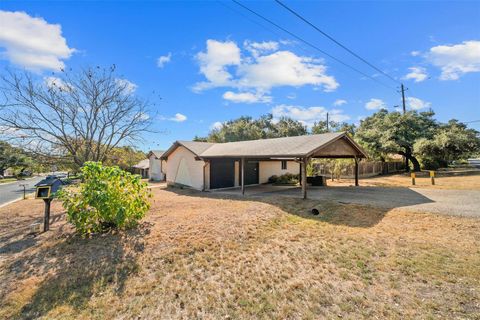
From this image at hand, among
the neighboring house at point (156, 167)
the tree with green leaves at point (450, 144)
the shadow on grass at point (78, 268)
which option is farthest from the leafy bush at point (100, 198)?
the tree with green leaves at point (450, 144)

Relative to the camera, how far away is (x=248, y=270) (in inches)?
187

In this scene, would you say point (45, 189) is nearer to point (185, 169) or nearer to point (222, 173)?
point (222, 173)

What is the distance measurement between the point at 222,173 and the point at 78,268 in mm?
11763

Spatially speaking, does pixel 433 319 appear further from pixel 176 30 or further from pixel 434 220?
pixel 176 30

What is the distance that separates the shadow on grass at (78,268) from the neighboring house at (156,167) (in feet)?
69.7

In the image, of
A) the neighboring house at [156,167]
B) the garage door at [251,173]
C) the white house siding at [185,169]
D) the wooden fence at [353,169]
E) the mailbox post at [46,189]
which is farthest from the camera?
the neighboring house at [156,167]

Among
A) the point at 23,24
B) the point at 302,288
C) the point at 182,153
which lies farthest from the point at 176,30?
the point at 302,288

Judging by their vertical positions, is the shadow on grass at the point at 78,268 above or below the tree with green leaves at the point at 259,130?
below

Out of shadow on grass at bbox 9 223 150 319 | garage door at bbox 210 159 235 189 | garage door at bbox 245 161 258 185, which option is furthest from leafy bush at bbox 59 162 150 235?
garage door at bbox 245 161 258 185

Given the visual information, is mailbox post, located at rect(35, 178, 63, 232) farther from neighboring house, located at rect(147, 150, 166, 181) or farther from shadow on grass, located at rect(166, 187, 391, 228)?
neighboring house, located at rect(147, 150, 166, 181)

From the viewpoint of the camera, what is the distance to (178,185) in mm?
17906

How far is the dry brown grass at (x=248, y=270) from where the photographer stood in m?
3.65

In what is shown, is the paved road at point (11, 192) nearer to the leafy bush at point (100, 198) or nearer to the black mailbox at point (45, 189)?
the black mailbox at point (45, 189)

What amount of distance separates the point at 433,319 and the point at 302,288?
1819mm
